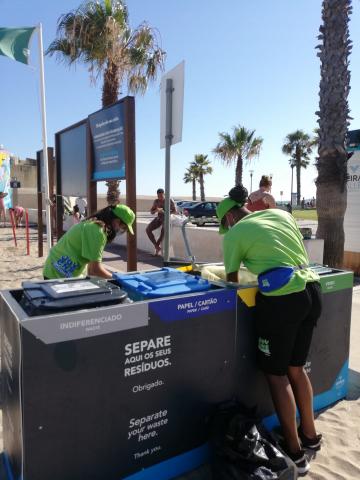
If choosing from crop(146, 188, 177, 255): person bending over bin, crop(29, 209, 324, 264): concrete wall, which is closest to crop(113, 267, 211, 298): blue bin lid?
crop(29, 209, 324, 264): concrete wall

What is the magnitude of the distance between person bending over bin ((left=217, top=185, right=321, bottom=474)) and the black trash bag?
291mm

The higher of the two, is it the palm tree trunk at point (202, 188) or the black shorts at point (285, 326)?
the palm tree trunk at point (202, 188)

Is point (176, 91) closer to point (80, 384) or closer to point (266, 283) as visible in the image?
point (266, 283)

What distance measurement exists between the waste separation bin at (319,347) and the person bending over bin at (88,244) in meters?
0.77

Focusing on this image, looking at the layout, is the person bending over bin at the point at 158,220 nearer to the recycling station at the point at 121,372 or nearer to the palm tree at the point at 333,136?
the palm tree at the point at 333,136

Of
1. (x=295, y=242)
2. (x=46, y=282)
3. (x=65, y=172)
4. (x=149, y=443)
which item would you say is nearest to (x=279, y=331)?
(x=295, y=242)

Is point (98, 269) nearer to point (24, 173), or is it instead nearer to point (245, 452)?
point (245, 452)

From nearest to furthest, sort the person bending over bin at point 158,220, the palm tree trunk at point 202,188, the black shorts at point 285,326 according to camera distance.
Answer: the black shorts at point 285,326 < the person bending over bin at point 158,220 < the palm tree trunk at point 202,188

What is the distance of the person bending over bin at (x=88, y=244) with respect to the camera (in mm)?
2922

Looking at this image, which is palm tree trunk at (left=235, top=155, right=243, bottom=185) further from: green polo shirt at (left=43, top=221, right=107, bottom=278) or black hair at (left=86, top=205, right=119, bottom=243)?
green polo shirt at (left=43, top=221, right=107, bottom=278)

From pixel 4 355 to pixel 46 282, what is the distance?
1.50 feet

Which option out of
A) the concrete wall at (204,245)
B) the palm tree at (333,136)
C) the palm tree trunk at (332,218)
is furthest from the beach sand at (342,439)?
the palm tree at (333,136)

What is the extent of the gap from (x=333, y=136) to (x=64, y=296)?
21.7 ft

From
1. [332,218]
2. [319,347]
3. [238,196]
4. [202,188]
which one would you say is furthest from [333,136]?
[202,188]
